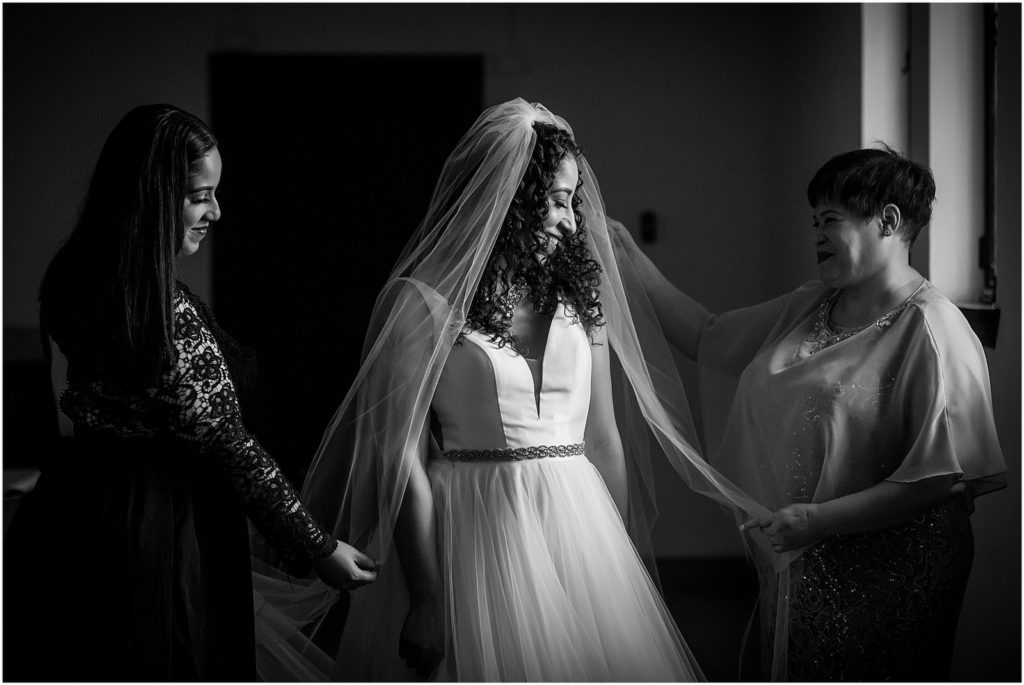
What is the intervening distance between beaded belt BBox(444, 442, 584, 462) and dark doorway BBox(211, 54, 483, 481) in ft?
6.10

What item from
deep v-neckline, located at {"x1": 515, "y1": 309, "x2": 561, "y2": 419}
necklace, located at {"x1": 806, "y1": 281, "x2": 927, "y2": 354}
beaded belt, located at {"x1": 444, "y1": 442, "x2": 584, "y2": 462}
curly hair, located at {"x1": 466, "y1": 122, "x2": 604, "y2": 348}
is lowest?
beaded belt, located at {"x1": 444, "y1": 442, "x2": 584, "y2": 462}

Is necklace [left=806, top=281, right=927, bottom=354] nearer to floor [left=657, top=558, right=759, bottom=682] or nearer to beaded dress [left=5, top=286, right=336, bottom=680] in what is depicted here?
floor [left=657, top=558, right=759, bottom=682]

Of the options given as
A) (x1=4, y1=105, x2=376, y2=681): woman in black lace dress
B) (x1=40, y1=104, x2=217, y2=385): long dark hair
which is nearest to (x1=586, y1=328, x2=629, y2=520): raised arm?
(x1=4, y1=105, x2=376, y2=681): woman in black lace dress

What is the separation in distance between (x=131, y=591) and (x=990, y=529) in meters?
1.68

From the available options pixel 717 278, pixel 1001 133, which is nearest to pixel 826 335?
pixel 1001 133

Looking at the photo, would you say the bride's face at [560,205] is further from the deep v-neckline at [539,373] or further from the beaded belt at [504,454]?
the beaded belt at [504,454]

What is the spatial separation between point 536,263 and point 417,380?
296mm

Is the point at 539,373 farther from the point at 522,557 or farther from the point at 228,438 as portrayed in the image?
the point at 228,438

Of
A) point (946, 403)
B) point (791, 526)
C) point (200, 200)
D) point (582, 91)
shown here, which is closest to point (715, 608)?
point (791, 526)

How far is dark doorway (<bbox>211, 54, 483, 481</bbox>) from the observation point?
3.26 m

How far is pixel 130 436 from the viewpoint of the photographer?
126 centimetres

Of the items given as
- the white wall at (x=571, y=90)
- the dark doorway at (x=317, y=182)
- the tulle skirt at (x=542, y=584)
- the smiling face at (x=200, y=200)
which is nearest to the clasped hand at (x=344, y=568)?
the tulle skirt at (x=542, y=584)

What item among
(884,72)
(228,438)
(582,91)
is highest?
(582,91)

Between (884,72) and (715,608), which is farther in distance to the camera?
(715,608)
